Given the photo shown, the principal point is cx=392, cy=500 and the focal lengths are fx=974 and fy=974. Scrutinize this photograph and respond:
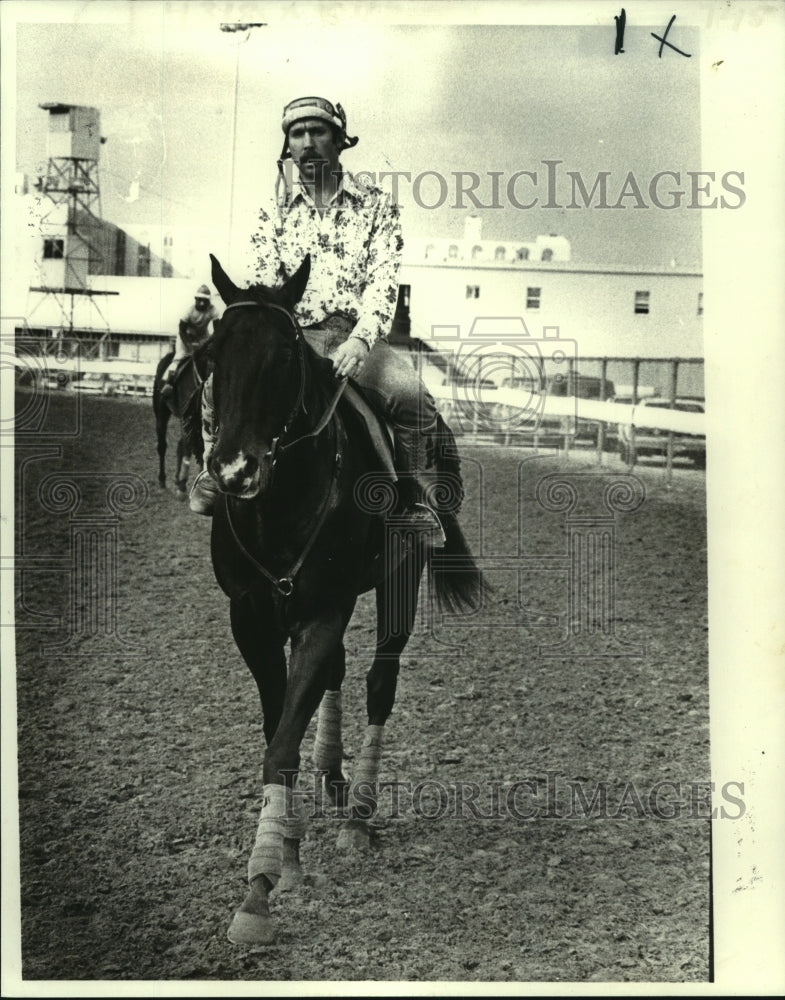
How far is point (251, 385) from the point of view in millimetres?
2646

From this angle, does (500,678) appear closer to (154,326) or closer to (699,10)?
(154,326)

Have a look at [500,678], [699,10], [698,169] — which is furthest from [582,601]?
[699,10]

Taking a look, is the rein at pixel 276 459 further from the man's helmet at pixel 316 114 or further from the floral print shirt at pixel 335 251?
the man's helmet at pixel 316 114

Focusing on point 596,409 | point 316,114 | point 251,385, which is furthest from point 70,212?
Result: point 596,409

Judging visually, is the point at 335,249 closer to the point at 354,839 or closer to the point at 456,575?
the point at 456,575

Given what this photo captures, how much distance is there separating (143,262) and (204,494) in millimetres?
961

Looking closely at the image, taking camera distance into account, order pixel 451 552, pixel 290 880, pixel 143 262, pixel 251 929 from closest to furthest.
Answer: pixel 251 929
pixel 290 880
pixel 143 262
pixel 451 552

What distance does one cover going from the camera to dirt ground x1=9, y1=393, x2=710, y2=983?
3.32m

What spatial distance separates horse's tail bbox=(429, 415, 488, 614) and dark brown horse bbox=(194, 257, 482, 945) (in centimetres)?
20

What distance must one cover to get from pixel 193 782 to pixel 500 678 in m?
1.20

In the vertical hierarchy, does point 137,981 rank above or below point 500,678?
below

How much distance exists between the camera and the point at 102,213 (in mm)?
3486

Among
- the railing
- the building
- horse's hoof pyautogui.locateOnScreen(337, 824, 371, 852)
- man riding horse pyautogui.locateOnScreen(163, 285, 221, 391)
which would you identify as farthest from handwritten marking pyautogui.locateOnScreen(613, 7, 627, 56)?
horse's hoof pyautogui.locateOnScreen(337, 824, 371, 852)

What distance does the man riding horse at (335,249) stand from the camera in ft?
11.0
